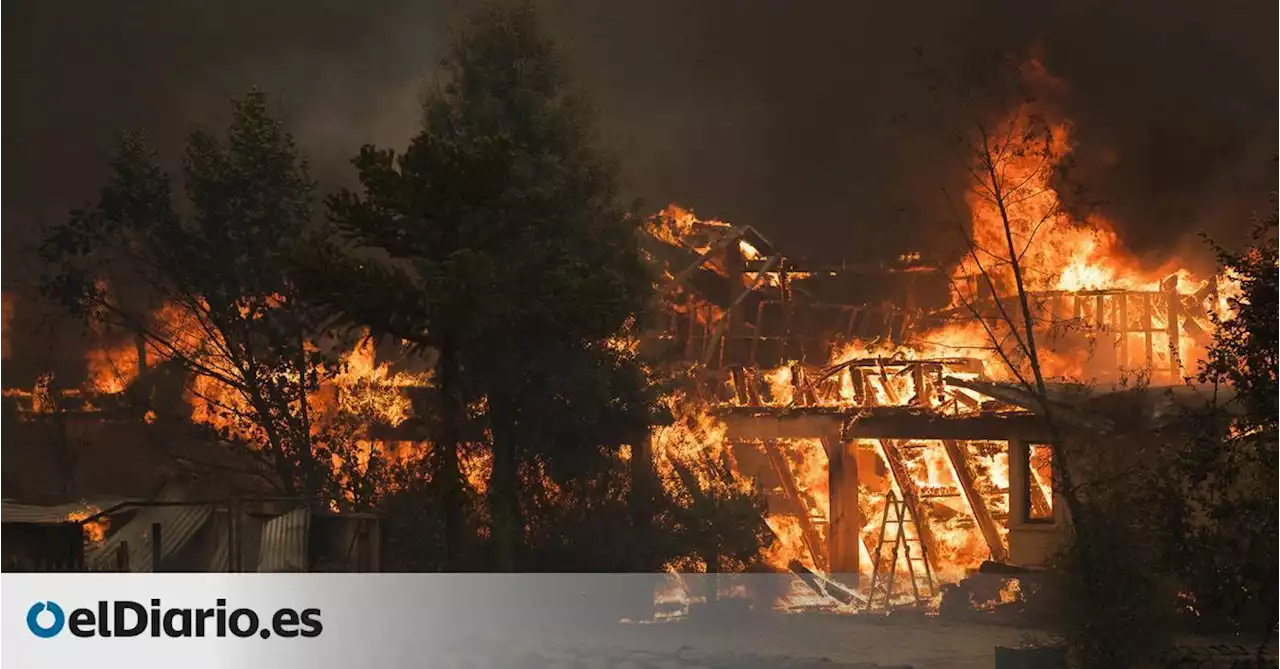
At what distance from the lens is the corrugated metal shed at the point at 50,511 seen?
19000 mm

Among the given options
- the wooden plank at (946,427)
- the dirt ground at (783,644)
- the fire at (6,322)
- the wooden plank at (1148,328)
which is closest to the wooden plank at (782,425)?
the wooden plank at (946,427)

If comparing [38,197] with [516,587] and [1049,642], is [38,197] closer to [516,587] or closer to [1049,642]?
[516,587]

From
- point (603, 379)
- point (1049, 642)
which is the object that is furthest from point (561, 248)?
point (1049, 642)

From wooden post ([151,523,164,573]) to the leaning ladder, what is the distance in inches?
342

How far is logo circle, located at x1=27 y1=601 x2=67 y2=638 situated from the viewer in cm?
2077

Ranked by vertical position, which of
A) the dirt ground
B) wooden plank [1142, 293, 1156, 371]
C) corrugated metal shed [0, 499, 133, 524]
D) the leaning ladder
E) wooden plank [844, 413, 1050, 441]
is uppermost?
wooden plank [1142, 293, 1156, 371]

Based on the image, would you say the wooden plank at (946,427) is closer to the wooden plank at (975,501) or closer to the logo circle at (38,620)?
the wooden plank at (975,501)

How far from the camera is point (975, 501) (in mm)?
22375

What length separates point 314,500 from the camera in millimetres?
20281

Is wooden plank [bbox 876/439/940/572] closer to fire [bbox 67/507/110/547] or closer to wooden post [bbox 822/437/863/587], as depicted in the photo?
wooden post [bbox 822/437/863/587]

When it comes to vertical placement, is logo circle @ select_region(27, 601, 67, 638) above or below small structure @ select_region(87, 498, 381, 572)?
below

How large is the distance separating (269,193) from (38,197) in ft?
17.5

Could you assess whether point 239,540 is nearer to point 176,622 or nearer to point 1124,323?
point 176,622

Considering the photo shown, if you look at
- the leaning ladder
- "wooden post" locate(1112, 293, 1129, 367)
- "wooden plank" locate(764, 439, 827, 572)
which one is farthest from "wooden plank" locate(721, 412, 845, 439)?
"wooden post" locate(1112, 293, 1129, 367)
